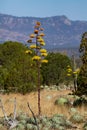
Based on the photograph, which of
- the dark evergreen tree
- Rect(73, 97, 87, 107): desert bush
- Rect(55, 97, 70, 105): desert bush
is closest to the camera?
Rect(73, 97, 87, 107): desert bush

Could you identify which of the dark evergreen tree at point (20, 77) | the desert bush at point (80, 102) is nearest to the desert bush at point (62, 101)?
the desert bush at point (80, 102)

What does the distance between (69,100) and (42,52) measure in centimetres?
422

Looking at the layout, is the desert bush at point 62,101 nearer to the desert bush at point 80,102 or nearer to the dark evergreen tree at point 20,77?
the desert bush at point 80,102

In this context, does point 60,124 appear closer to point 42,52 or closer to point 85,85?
point 42,52

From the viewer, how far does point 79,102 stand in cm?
1455

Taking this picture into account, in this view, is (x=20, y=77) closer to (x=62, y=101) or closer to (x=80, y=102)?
(x=62, y=101)

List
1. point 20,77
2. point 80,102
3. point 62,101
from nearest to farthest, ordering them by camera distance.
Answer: point 80,102
point 62,101
point 20,77

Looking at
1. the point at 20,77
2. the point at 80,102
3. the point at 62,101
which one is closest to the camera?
the point at 80,102

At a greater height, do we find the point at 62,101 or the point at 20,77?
the point at 62,101

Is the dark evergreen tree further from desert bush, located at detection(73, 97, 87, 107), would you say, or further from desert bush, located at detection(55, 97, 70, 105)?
desert bush, located at detection(73, 97, 87, 107)

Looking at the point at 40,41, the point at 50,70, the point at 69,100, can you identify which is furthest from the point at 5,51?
the point at 40,41

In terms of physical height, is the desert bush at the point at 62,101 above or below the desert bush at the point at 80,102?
below

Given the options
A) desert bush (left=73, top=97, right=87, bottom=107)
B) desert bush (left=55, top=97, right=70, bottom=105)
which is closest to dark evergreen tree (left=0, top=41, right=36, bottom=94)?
desert bush (left=55, top=97, right=70, bottom=105)

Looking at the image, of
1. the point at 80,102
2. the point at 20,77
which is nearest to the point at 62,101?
the point at 80,102
